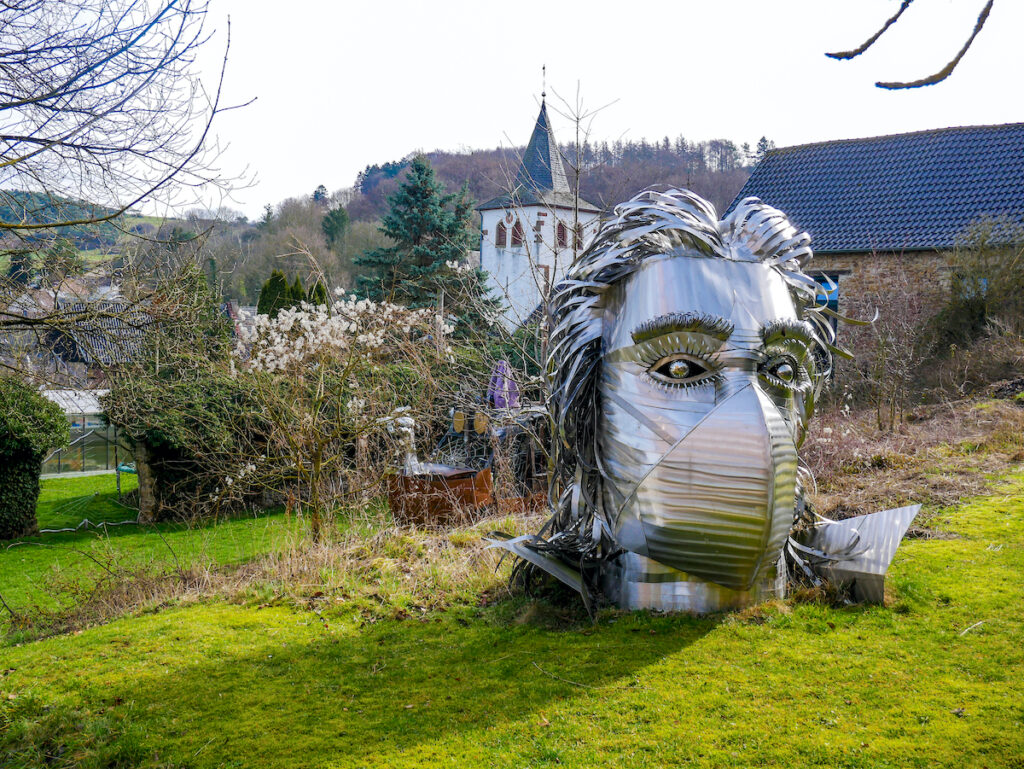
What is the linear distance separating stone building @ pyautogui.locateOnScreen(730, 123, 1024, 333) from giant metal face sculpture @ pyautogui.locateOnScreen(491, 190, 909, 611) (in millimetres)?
14837

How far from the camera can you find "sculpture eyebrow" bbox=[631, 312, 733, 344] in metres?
4.20

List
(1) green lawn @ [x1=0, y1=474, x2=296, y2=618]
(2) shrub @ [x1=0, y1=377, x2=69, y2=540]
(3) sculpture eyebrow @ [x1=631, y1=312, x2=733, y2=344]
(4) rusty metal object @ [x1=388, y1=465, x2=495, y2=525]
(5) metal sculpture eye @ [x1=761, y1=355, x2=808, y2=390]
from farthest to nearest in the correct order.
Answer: (2) shrub @ [x1=0, y1=377, x2=69, y2=540] → (4) rusty metal object @ [x1=388, y1=465, x2=495, y2=525] → (1) green lawn @ [x1=0, y1=474, x2=296, y2=618] → (5) metal sculpture eye @ [x1=761, y1=355, x2=808, y2=390] → (3) sculpture eyebrow @ [x1=631, y1=312, x2=733, y2=344]

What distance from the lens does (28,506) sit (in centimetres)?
1322

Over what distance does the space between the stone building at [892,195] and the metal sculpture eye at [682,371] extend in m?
15.2

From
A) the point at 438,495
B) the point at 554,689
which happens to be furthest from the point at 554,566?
the point at 438,495

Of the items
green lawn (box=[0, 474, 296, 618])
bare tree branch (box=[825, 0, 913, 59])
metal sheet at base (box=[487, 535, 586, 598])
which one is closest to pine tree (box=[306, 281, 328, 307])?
green lawn (box=[0, 474, 296, 618])

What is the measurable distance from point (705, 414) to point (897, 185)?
19.6 m

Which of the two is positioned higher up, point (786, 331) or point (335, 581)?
point (786, 331)

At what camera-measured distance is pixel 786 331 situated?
4320mm

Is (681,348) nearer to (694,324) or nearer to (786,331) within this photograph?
(694,324)

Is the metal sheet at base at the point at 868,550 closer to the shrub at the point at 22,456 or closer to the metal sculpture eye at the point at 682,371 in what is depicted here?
the metal sculpture eye at the point at 682,371

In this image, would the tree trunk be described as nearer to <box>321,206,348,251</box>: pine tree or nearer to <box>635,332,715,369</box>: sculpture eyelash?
<box>635,332,715,369</box>: sculpture eyelash

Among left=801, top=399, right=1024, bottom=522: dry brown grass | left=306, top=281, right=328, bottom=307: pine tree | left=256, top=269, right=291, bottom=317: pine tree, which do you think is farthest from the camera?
left=256, top=269, right=291, bottom=317: pine tree

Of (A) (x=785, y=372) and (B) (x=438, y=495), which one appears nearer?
(A) (x=785, y=372)
